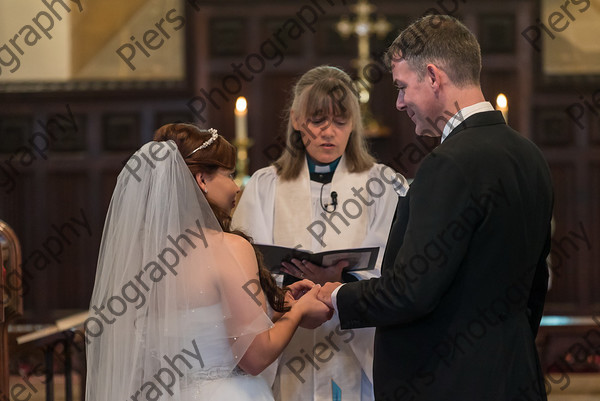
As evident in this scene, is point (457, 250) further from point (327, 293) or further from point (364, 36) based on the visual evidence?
point (364, 36)

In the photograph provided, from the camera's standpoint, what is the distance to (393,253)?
97.7 inches

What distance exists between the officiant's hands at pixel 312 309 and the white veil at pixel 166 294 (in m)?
0.24

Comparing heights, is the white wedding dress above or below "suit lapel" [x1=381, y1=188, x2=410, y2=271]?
below

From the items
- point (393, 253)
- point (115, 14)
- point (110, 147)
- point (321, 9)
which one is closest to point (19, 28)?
point (115, 14)

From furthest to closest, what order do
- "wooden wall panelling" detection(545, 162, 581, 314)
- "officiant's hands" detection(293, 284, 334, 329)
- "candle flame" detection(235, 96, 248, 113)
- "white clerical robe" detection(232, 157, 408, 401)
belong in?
"wooden wall panelling" detection(545, 162, 581, 314), "candle flame" detection(235, 96, 248, 113), "white clerical robe" detection(232, 157, 408, 401), "officiant's hands" detection(293, 284, 334, 329)

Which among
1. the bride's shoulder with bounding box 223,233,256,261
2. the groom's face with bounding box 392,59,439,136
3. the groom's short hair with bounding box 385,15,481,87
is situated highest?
the groom's short hair with bounding box 385,15,481,87

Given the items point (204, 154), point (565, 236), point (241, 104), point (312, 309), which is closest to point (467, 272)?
point (312, 309)

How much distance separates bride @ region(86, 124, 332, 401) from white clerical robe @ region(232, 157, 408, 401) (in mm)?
595

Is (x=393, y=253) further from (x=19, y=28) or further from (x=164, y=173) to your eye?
(x=19, y=28)

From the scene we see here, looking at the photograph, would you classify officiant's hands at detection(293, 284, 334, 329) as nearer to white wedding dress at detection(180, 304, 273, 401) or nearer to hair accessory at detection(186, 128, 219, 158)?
white wedding dress at detection(180, 304, 273, 401)

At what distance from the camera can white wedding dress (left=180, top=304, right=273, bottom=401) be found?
8.89ft

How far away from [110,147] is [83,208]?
60 centimetres

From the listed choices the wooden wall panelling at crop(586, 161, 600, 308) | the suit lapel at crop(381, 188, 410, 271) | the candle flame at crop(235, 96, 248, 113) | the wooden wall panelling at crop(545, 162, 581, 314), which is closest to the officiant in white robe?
the suit lapel at crop(381, 188, 410, 271)

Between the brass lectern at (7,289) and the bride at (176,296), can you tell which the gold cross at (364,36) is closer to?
the brass lectern at (7,289)
